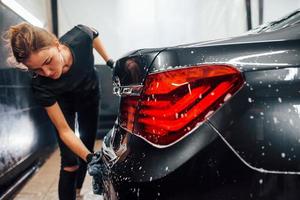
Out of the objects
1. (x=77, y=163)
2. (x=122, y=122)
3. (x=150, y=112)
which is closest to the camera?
(x=150, y=112)

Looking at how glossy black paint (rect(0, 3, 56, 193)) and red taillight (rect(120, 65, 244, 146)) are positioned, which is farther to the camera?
glossy black paint (rect(0, 3, 56, 193))

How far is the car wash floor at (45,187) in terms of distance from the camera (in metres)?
2.98

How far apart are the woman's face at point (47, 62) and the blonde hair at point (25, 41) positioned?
2 cm

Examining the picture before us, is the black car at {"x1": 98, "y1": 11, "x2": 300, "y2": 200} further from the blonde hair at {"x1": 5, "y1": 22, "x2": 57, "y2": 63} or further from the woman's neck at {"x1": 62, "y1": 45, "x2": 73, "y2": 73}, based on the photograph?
the woman's neck at {"x1": 62, "y1": 45, "x2": 73, "y2": 73}

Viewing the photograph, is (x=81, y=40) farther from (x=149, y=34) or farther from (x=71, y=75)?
(x=149, y=34)

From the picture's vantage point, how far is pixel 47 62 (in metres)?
1.86

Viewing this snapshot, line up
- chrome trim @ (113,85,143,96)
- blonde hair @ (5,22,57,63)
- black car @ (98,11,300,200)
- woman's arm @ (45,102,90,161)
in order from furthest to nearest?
woman's arm @ (45,102,90,161) → blonde hair @ (5,22,57,63) → chrome trim @ (113,85,143,96) → black car @ (98,11,300,200)

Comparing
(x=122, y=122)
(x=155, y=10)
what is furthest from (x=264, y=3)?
(x=122, y=122)

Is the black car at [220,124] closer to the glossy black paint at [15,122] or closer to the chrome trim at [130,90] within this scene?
the chrome trim at [130,90]

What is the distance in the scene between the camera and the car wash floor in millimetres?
2982

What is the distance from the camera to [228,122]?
0.90 m

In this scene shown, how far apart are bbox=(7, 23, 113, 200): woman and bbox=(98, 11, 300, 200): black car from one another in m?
0.92

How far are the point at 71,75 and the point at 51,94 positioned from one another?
225mm

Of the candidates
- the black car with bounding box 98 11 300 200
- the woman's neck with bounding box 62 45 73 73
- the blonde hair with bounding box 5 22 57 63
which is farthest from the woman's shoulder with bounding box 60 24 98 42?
the black car with bounding box 98 11 300 200
